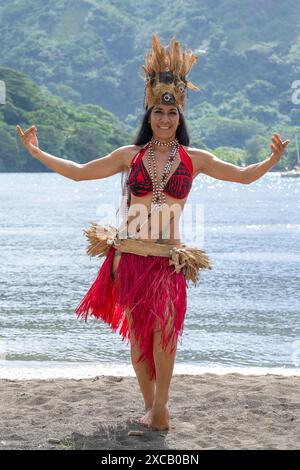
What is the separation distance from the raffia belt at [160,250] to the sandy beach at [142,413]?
77 centimetres

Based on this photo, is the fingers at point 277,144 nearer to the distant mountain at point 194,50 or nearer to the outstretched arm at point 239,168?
the outstretched arm at point 239,168

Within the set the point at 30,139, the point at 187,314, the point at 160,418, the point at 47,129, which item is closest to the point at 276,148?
the point at 30,139

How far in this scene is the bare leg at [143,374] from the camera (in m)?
4.68

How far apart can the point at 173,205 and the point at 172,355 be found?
0.72m

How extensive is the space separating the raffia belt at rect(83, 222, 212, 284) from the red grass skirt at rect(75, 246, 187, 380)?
0.03m

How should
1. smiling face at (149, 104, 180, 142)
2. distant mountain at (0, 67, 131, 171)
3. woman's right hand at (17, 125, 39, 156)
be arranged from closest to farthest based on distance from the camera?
smiling face at (149, 104, 180, 142), woman's right hand at (17, 125, 39, 156), distant mountain at (0, 67, 131, 171)

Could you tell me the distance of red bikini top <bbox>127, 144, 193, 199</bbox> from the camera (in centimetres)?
462

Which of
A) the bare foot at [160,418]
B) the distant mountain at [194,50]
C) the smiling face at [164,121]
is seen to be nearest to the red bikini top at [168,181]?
the smiling face at [164,121]

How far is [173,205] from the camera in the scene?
4.63m

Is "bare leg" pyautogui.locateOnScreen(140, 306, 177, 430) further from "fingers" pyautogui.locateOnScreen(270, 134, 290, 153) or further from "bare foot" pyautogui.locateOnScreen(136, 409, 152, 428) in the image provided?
"fingers" pyautogui.locateOnScreen(270, 134, 290, 153)

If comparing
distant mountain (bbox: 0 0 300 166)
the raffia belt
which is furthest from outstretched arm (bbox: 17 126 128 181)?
distant mountain (bbox: 0 0 300 166)

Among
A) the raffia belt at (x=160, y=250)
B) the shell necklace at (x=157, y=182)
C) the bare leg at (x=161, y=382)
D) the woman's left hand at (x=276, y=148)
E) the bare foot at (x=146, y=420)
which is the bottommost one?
the bare foot at (x=146, y=420)

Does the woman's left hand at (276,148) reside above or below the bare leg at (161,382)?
above

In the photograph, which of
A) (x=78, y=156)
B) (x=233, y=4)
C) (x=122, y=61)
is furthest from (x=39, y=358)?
(x=233, y=4)
